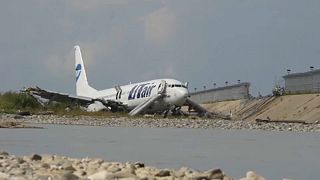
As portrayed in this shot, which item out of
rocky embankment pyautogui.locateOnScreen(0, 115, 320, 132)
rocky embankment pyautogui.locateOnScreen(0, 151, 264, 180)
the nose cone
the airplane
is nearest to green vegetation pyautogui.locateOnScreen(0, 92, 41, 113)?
the airplane

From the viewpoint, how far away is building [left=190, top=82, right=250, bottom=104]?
280ft

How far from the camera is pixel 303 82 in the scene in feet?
233

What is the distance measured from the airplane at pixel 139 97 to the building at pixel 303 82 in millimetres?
15349

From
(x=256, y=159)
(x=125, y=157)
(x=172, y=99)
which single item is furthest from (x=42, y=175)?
(x=172, y=99)

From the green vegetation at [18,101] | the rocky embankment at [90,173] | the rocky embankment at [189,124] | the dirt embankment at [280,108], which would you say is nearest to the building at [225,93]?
the dirt embankment at [280,108]

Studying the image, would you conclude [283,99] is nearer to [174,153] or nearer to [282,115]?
[282,115]

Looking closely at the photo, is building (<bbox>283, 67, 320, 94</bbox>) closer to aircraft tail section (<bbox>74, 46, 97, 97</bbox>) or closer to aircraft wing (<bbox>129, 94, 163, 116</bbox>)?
aircraft wing (<bbox>129, 94, 163, 116</bbox>)

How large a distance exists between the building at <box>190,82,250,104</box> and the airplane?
2279cm

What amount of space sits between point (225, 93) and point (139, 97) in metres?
39.1

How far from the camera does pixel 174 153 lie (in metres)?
13.2

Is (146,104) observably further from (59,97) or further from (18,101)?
(18,101)

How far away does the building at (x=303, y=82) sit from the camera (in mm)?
67306

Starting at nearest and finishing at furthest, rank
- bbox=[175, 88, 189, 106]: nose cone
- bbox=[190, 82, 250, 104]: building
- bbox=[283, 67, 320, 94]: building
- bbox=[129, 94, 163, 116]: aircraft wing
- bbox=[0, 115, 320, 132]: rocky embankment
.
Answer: bbox=[0, 115, 320, 132]: rocky embankment
bbox=[175, 88, 189, 106]: nose cone
bbox=[129, 94, 163, 116]: aircraft wing
bbox=[283, 67, 320, 94]: building
bbox=[190, 82, 250, 104]: building

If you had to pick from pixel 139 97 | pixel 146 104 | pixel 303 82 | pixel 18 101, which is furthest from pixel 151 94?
pixel 303 82
